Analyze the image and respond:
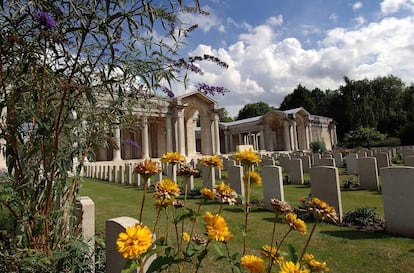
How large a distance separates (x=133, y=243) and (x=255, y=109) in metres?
71.3

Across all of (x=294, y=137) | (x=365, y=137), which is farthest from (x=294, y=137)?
(x=365, y=137)

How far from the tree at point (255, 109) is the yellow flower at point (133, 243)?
6941 centimetres

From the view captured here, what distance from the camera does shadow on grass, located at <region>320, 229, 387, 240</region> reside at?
4.55 m

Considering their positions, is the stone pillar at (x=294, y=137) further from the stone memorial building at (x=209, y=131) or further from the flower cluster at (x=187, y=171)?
the flower cluster at (x=187, y=171)

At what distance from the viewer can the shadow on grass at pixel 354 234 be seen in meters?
4.55

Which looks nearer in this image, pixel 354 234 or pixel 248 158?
pixel 248 158

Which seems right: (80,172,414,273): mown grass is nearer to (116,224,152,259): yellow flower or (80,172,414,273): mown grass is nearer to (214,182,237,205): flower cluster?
(214,182,237,205): flower cluster

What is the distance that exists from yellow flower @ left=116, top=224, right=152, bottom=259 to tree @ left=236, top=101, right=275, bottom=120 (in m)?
69.4

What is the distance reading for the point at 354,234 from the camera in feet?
15.5

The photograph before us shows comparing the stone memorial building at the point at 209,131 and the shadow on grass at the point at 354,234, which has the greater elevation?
the stone memorial building at the point at 209,131

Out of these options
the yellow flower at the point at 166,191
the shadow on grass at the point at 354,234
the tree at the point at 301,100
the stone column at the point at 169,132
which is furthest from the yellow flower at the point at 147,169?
the tree at the point at 301,100

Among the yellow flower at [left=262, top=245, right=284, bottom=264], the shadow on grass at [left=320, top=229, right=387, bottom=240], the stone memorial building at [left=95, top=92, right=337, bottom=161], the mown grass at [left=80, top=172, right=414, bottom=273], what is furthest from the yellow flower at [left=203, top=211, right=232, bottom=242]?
the stone memorial building at [left=95, top=92, right=337, bottom=161]

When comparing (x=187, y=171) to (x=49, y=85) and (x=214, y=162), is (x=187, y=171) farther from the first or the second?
(x=49, y=85)

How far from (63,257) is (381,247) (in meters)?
4.30
